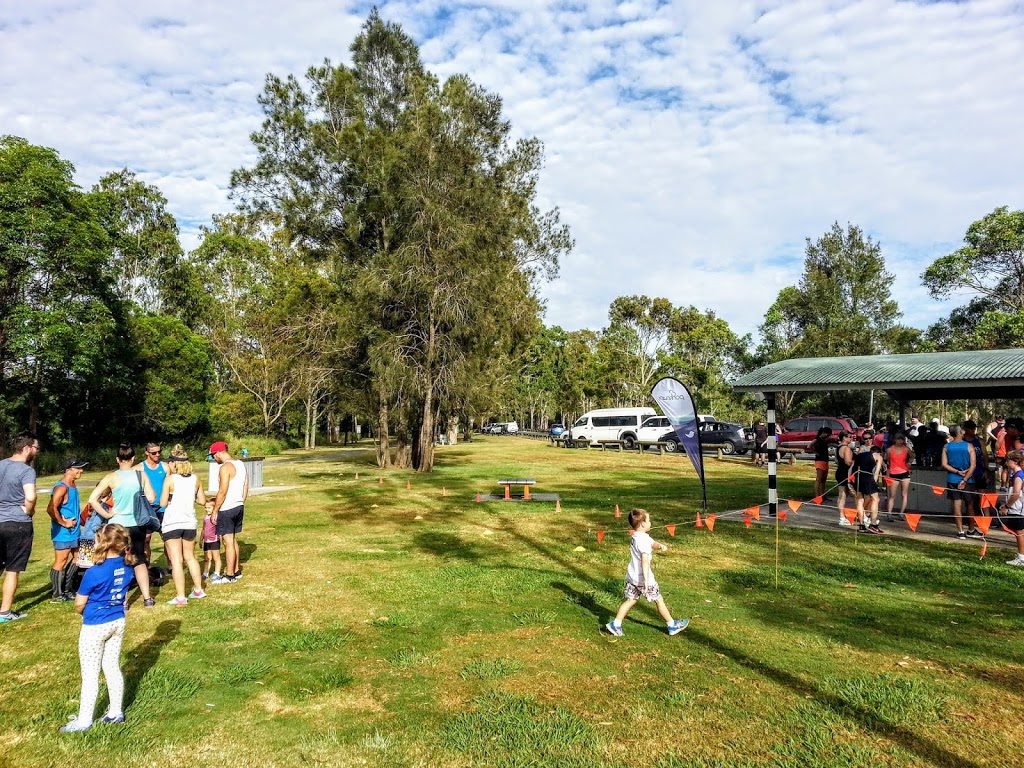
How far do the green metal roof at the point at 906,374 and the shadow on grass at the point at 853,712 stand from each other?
A: 887 centimetres

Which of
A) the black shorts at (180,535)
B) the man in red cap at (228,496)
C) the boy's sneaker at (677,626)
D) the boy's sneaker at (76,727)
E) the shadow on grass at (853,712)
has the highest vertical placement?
the man in red cap at (228,496)

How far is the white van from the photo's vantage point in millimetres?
39062

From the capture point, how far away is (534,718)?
4.46 meters

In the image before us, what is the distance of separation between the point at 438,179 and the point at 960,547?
1923 cm

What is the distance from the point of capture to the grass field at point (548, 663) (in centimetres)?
410

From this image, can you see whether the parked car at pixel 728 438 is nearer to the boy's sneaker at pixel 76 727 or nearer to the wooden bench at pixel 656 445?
the wooden bench at pixel 656 445

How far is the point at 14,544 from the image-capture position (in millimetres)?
6414

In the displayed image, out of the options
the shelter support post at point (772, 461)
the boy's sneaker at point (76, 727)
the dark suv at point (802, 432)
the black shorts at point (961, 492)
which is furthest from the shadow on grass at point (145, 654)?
the dark suv at point (802, 432)

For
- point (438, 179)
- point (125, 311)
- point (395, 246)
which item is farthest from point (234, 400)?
point (438, 179)

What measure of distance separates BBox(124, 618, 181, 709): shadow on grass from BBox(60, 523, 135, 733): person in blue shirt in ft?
1.27

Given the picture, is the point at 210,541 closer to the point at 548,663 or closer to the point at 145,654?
the point at 145,654

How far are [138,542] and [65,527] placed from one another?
759 mm

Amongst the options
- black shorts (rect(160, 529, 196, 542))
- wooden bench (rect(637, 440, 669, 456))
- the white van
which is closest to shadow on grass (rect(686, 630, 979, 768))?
black shorts (rect(160, 529, 196, 542))

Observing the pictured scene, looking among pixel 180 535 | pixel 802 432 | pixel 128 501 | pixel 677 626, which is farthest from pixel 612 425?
pixel 128 501
